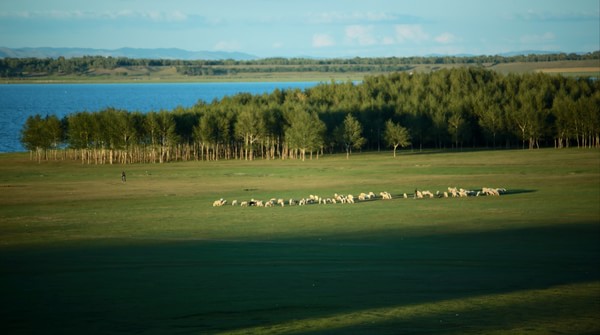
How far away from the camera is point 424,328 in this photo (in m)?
24.1

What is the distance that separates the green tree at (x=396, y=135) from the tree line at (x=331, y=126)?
5.4 inches

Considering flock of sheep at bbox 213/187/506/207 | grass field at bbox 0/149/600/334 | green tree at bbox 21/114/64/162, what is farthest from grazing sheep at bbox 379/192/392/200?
green tree at bbox 21/114/64/162

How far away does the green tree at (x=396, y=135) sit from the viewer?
110000 mm

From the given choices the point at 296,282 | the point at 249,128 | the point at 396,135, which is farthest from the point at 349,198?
the point at 396,135

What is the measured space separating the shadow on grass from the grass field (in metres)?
0.09

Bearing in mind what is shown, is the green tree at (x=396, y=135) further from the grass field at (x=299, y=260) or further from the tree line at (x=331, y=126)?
the grass field at (x=299, y=260)

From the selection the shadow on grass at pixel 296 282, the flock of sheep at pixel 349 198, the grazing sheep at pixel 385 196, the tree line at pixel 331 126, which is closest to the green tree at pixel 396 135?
the tree line at pixel 331 126

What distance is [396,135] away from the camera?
11025 centimetres

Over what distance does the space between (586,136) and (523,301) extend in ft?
317

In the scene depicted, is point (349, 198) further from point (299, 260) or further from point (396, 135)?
point (396, 135)

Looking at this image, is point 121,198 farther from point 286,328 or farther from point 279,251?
point 286,328

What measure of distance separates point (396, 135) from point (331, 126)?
11.1m

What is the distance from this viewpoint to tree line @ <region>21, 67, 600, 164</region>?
101 meters

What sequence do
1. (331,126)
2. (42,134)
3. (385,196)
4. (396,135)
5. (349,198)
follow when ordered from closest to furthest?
(349,198)
(385,196)
(42,134)
(396,135)
(331,126)
